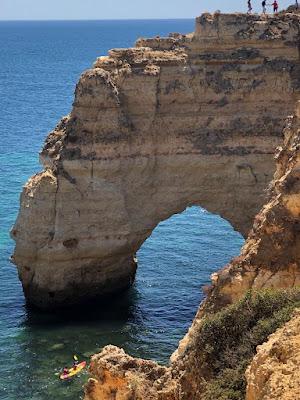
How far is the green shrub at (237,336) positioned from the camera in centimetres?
1316

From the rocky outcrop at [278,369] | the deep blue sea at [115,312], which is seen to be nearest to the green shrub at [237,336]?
the rocky outcrop at [278,369]

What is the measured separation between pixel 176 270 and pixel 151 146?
6.99 meters

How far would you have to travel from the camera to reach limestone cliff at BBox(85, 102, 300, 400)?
11695 millimetres

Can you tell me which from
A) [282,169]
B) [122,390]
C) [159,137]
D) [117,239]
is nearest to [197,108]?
[159,137]

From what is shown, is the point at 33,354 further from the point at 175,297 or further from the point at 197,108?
the point at 197,108

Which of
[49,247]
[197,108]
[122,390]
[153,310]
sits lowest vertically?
[153,310]

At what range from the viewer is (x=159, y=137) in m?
34.3

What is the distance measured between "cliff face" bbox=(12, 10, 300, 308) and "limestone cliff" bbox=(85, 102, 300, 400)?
1276 cm

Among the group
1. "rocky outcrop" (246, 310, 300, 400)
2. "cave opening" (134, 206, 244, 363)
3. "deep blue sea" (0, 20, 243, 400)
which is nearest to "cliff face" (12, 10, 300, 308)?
"deep blue sea" (0, 20, 243, 400)

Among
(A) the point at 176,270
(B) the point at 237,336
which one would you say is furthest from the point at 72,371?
(B) the point at 237,336

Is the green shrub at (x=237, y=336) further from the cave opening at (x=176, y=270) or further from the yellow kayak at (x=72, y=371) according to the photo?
the cave opening at (x=176, y=270)

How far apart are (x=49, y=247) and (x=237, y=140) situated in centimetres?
880

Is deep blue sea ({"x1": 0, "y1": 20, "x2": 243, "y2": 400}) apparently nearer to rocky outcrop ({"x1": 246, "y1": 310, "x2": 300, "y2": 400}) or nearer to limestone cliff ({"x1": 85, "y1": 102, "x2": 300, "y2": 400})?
limestone cliff ({"x1": 85, "y1": 102, "x2": 300, "y2": 400})

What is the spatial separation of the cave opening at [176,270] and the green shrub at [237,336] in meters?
14.2
